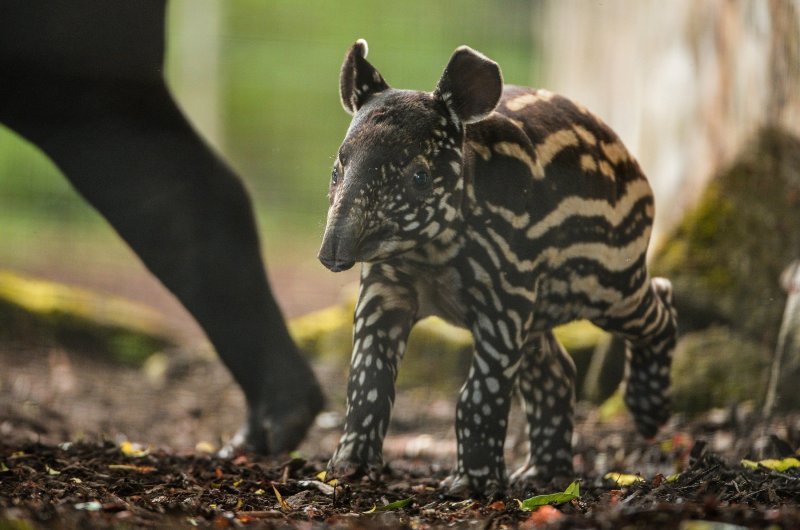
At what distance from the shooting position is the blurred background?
6.11 metres

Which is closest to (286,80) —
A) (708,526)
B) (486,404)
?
(486,404)

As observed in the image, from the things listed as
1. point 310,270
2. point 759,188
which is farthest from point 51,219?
point 759,188

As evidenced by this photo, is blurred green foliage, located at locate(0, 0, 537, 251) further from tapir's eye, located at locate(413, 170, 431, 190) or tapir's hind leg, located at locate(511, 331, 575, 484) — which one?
tapir's hind leg, located at locate(511, 331, 575, 484)

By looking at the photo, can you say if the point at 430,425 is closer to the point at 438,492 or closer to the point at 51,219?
the point at 438,492

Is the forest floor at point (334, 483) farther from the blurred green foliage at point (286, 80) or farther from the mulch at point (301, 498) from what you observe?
the blurred green foliage at point (286, 80)

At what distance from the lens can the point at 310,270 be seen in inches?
453

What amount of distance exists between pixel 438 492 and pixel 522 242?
0.93 m

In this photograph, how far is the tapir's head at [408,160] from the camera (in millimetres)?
3584

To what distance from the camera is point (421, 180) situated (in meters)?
3.67

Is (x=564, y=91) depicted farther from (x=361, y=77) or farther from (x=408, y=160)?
(x=408, y=160)

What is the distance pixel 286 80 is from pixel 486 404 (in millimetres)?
13815

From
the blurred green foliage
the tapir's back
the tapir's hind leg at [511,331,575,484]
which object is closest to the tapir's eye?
the tapir's back

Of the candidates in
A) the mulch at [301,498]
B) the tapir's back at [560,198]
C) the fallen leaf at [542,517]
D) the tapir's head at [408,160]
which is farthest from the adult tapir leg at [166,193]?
the fallen leaf at [542,517]

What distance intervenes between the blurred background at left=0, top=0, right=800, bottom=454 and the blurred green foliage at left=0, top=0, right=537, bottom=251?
0.04m
